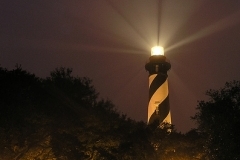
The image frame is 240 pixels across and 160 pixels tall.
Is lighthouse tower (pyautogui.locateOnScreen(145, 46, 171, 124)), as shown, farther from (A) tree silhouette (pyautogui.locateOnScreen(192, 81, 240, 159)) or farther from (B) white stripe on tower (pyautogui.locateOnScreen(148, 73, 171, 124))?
(A) tree silhouette (pyautogui.locateOnScreen(192, 81, 240, 159))

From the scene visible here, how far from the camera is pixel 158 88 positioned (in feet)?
124

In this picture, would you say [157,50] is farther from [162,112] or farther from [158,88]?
[162,112]

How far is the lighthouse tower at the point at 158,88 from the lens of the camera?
3731 cm

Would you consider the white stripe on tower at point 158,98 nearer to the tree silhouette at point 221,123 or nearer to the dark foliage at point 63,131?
the dark foliage at point 63,131

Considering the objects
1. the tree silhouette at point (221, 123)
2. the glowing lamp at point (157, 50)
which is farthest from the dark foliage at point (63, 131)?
the glowing lamp at point (157, 50)

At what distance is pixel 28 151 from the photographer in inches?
958

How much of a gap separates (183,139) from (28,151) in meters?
10.9

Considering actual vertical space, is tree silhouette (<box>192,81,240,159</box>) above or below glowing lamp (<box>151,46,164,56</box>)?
below

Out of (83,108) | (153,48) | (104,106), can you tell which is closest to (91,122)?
(83,108)

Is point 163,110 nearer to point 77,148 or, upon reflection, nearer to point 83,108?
point 83,108

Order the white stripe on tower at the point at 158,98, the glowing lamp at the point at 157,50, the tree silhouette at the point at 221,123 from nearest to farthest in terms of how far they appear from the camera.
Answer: the tree silhouette at the point at 221,123, the white stripe on tower at the point at 158,98, the glowing lamp at the point at 157,50

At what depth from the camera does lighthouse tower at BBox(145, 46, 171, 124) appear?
122 feet

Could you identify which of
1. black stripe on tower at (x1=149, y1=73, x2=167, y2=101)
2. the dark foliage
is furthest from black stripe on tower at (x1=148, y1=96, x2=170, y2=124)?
the dark foliage

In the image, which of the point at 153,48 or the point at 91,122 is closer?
the point at 91,122
